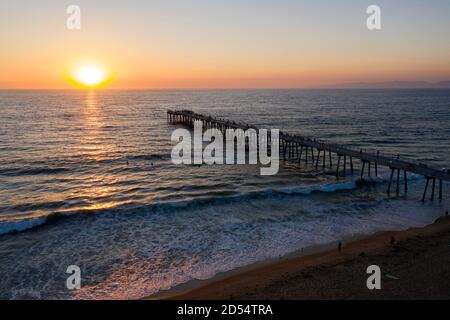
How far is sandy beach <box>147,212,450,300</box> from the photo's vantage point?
1541cm

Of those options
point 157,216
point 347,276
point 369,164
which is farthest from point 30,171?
point 369,164

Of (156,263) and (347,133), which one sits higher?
(347,133)

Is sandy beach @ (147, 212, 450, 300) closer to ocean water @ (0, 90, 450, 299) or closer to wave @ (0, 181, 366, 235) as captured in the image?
ocean water @ (0, 90, 450, 299)

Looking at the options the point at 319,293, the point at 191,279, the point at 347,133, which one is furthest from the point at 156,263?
the point at 347,133

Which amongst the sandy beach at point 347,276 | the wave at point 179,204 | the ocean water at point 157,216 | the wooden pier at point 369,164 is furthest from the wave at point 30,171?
the sandy beach at point 347,276

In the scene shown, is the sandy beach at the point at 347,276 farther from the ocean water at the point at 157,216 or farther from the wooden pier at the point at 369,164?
the wooden pier at the point at 369,164

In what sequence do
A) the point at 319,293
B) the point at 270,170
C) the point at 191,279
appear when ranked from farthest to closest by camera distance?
the point at 270,170 → the point at 191,279 → the point at 319,293

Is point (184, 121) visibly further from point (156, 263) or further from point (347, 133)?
point (156, 263)

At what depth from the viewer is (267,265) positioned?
1891 centimetres

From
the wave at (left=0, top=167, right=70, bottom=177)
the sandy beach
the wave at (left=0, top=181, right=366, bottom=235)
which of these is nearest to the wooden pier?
the wave at (left=0, top=181, right=366, bottom=235)

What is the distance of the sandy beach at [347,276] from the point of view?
50.5ft

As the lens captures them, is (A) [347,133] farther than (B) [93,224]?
Yes

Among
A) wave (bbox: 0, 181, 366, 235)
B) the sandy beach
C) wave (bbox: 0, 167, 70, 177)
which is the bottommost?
the sandy beach
